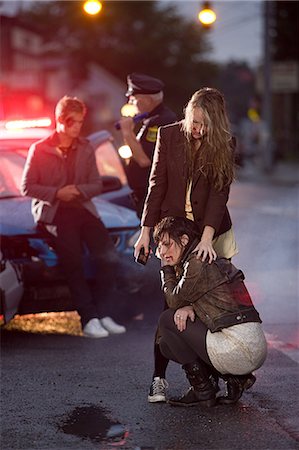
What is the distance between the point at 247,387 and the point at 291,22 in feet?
189

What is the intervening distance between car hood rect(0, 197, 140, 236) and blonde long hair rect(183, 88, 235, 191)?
267cm

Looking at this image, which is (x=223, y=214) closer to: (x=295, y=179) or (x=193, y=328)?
(x=193, y=328)

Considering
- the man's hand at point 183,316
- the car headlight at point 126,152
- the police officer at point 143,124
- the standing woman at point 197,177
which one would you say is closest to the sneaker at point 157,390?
the standing woman at point 197,177

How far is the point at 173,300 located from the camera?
6211 mm

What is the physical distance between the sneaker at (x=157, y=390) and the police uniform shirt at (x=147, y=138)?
7.81 feet

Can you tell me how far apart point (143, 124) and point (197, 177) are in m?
2.25

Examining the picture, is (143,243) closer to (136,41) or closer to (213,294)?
(213,294)

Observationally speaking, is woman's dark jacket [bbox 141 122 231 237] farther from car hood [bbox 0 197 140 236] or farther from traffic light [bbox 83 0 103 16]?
traffic light [bbox 83 0 103 16]

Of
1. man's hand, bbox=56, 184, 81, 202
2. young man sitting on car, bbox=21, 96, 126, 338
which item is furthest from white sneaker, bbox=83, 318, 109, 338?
man's hand, bbox=56, 184, 81, 202

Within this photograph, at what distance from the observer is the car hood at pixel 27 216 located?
8.91 metres

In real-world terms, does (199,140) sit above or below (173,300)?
above

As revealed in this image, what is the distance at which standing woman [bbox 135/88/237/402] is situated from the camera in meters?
6.36

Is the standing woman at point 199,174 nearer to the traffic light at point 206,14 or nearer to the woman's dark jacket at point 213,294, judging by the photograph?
the woman's dark jacket at point 213,294

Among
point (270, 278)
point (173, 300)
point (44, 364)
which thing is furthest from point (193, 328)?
point (270, 278)
